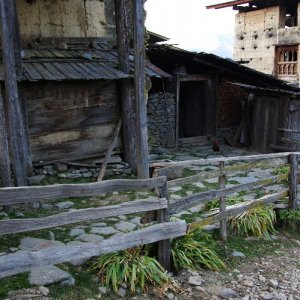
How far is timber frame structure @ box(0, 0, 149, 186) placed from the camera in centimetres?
620

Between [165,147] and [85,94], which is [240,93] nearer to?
[165,147]

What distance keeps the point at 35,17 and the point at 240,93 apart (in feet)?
29.1

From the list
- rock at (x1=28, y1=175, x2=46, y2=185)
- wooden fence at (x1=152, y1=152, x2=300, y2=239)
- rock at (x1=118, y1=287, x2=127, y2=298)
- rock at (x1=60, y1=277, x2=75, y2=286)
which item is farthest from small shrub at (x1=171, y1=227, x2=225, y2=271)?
rock at (x1=28, y1=175, x2=46, y2=185)

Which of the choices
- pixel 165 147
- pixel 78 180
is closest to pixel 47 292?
pixel 78 180

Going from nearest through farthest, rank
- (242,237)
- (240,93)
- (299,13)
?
(242,237) < (240,93) < (299,13)

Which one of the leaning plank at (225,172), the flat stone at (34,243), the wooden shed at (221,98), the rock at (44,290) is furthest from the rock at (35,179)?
the wooden shed at (221,98)

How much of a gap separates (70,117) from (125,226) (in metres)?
3.23

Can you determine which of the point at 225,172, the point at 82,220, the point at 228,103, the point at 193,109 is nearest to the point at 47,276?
the point at 82,220

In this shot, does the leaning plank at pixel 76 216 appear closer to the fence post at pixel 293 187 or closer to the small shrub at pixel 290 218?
the small shrub at pixel 290 218

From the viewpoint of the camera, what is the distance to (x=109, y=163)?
857 cm

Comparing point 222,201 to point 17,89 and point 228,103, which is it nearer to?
point 17,89

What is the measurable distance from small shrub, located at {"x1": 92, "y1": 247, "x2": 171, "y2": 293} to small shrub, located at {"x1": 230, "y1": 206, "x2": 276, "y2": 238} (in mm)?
1926

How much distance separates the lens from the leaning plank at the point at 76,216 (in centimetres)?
352

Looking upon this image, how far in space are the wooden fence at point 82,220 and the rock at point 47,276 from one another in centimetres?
44
